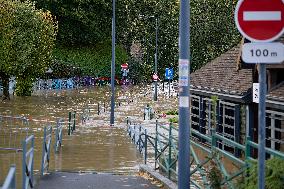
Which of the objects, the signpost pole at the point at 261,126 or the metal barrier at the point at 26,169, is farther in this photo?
the metal barrier at the point at 26,169

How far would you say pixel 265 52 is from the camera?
257 inches

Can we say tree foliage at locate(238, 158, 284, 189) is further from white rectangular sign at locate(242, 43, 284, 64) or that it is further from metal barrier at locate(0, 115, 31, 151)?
metal barrier at locate(0, 115, 31, 151)

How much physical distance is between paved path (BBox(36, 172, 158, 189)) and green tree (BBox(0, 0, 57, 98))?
127 ft

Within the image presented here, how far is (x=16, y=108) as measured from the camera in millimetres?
45719

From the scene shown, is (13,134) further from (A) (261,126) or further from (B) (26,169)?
(A) (261,126)

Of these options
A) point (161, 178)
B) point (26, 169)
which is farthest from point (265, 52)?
point (161, 178)

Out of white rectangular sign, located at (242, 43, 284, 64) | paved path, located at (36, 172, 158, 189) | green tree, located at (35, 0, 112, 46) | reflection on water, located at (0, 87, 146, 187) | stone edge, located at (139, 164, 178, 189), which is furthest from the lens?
green tree, located at (35, 0, 112, 46)

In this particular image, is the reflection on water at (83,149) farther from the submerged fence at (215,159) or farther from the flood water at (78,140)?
the submerged fence at (215,159)

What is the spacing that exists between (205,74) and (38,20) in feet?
99.5

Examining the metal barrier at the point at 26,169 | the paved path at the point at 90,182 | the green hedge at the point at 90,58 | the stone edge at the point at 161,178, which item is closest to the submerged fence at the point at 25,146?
the metal barrier at the point at 26,169

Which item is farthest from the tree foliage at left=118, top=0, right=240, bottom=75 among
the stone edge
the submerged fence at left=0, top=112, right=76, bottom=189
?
the stone edge

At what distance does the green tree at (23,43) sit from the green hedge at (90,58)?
25.3 meters

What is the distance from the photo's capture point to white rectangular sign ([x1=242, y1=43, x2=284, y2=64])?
21.3 ft

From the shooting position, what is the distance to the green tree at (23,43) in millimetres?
52969
